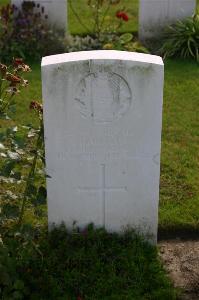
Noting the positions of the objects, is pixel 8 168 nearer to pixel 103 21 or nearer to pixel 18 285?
pixel 18 285

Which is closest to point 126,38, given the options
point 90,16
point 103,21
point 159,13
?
point 103,21

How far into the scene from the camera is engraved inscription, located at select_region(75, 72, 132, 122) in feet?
13.9

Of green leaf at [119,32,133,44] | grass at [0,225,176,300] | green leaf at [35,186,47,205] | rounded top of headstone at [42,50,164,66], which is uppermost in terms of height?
rounded top of headstone at [42,50,164,66]

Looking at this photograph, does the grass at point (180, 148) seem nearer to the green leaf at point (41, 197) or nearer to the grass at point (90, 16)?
the green leaf at point (41, 197)

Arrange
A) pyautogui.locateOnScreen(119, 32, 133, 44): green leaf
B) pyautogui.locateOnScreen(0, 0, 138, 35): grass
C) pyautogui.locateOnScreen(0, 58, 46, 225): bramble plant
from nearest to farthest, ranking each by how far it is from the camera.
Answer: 1. pyautogui.locateOnScreen(0, 58, 46, 225): bramble plant
2. pyautogui.locateOnScreen(119, 32, 133, 44): green leaf
3. pyautogui.locateOnScreen(0, 0, 138, 35): grass

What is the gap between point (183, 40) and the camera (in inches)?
355

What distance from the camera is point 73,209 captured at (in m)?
4.68

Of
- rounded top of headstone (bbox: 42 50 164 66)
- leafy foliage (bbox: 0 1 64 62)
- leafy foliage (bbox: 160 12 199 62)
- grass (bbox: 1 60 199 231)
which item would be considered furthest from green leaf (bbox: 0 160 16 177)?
leafy foliage (bbox: 160 12 199 62)

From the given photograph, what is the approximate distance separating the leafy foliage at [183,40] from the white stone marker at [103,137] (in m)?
4.66

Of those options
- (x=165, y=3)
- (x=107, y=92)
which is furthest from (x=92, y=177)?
(x=165, y=3)

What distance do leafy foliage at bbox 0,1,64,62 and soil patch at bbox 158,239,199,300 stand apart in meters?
4.52

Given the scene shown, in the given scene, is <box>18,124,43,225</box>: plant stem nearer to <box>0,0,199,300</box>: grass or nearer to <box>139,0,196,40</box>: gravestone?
<box>0,0,199,300</box>: grass

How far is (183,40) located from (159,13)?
0.88 metres

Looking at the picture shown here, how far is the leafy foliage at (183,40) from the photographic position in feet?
29.5
